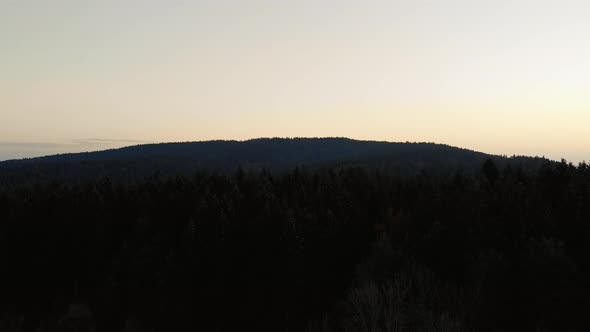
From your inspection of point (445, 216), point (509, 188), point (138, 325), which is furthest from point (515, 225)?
point (138, 325)

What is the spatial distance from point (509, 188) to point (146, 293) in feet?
80.8

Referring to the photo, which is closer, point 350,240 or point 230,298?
point 230,298

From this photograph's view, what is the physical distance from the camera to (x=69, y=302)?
23.1 metres

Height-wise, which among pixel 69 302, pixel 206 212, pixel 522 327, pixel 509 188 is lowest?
pixel 69 302

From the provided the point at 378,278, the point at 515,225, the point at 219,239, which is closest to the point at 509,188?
the point at 515,225

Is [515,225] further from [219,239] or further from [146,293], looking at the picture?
[146,293]

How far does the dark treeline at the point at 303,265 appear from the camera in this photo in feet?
53.7

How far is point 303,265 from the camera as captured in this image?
21766 millimetres

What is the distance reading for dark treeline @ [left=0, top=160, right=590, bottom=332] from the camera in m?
16.4

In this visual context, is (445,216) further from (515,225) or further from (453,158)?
(453,158)

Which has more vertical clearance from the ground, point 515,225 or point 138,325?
point 515,225

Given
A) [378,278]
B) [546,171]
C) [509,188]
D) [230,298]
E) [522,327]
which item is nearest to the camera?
[522,327]

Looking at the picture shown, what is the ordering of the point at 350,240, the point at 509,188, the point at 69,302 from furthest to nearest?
1. the point at 509,188
2. the point at 350,240
3. the point at 69,302

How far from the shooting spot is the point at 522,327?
1549cm
